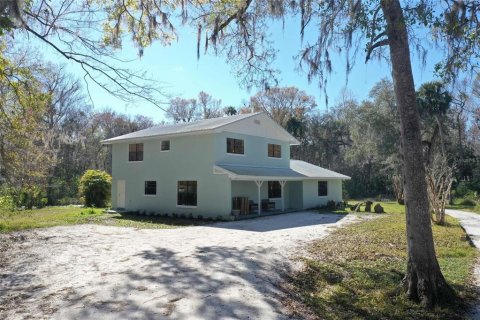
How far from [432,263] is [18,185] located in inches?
504

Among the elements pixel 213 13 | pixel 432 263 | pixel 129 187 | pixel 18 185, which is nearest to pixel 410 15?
pixel 432 263

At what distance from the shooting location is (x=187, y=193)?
2038 cm

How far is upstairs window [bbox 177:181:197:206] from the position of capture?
20078mm

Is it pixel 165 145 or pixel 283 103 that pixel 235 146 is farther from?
pixel 283 103

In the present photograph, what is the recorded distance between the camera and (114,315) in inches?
206

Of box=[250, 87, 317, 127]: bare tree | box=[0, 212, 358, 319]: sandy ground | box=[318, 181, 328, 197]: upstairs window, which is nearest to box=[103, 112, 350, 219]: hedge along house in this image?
box=[318, 181, 328, 197]: upstairs window

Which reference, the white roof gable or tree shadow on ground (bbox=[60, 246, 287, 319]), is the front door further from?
tree shadow on ground (bbox=[60, 246, 287, 319])

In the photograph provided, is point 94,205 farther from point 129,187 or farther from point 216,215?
point 216,215

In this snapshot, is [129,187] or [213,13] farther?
[129,187]

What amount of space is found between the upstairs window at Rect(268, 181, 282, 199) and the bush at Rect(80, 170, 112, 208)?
37.9 ft

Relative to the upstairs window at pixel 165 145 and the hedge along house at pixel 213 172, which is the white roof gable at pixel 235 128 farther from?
the upstairs window at pixel 165 145

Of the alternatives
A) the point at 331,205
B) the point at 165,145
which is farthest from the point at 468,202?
the point at 165,145

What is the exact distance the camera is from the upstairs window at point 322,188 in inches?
1046

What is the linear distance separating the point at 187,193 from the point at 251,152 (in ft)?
14.4
